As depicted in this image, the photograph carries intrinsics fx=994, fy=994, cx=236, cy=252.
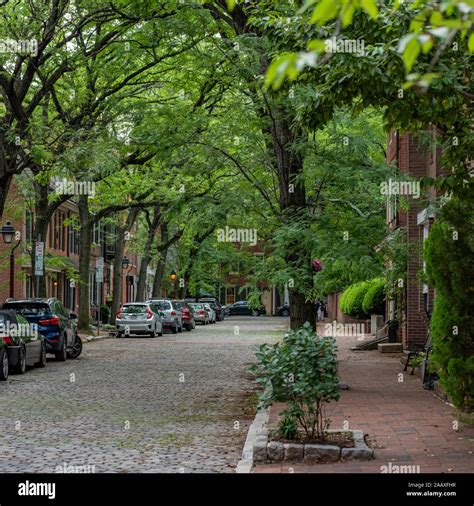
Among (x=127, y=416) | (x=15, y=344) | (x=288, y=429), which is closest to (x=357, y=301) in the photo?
(x=15, y=344)

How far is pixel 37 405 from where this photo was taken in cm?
1456

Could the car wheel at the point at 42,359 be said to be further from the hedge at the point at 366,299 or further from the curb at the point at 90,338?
the curb at the point at 90,338

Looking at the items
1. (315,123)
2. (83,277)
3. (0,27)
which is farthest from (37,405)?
(83,277)

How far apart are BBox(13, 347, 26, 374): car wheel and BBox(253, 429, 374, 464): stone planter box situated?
1177 cm

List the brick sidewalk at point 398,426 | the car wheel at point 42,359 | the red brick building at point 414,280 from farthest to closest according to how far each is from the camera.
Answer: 1. the red brick building at point 414,280
2. the car wheel at point 42,359
3. the brick sidewalk at point 398,426

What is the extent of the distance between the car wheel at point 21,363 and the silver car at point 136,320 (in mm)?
19549

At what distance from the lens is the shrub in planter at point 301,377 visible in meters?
9.30

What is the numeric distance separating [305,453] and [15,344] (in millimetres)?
11642

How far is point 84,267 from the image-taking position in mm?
39469

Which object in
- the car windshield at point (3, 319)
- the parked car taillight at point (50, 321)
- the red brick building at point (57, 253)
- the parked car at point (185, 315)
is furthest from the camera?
the parked car at point (185, 315)

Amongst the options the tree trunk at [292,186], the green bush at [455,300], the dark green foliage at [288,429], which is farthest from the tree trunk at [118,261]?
the dark green foliage at [288,429]

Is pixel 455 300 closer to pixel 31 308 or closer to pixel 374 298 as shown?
pixel 31 308

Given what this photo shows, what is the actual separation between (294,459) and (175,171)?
46.7ft

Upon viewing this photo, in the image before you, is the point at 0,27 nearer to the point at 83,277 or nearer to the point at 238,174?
the point at 238,174
